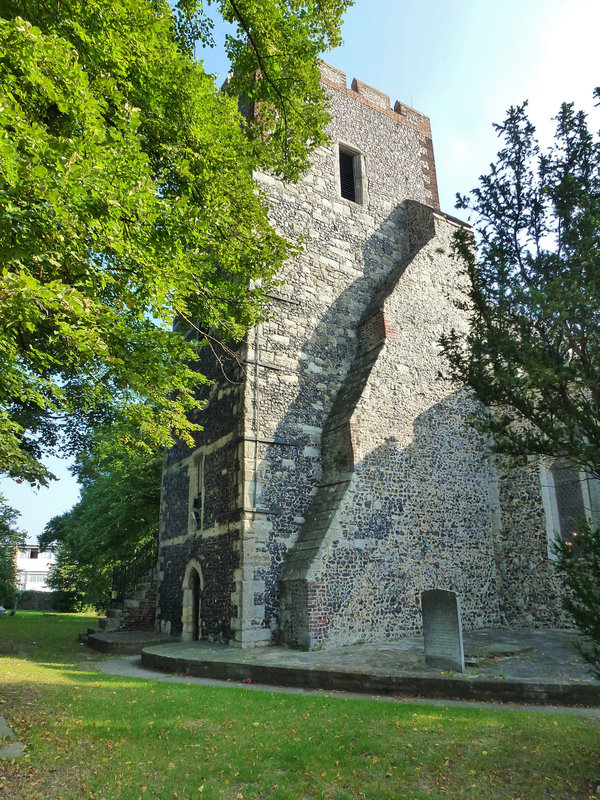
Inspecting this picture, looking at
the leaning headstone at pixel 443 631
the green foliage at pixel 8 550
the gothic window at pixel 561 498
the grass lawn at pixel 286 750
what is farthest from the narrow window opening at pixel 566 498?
the green foliage at pixel 8 550

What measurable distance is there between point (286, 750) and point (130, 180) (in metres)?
6.20

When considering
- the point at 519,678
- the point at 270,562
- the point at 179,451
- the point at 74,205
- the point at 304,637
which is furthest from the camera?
the point at 179,451

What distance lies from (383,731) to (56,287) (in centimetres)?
557

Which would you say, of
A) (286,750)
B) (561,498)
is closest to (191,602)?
(286,750)

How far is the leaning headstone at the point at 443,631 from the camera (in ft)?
27.3

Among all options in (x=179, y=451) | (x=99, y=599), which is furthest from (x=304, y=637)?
(x=99, y=599)

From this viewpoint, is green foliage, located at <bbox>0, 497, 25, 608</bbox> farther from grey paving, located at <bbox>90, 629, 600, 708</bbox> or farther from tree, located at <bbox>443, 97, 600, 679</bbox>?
tree, located at <bbox>443, 97, 600, 679</bbox>

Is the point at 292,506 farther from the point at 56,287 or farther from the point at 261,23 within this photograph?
the point at 261,23

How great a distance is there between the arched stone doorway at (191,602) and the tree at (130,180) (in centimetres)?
501

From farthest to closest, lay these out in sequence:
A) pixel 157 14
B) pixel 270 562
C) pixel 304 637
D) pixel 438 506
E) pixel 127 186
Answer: pixel 438 506
pixel 270 562
pixel 304 637
pixel 157 14
pixel 127 186

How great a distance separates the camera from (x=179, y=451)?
16.1 m

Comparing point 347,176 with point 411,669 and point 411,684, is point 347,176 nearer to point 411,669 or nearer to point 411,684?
point 411,669

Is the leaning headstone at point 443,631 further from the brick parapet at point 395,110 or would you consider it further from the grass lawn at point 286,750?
the brick parapet at point 395,110

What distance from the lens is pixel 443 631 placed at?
8547 mm
